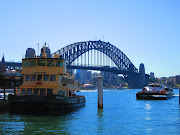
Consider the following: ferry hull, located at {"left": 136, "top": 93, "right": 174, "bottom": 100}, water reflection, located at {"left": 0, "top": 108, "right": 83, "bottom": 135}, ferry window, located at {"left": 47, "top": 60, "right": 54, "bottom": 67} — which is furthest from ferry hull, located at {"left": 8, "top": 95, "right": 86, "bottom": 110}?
ferry hull, located at {"left": 136, "top": 93, "right": 174, "bottom": 100}

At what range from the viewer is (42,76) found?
1245 inches

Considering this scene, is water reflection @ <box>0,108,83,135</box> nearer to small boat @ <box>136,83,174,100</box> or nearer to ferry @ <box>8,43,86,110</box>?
ferry @ <box>8,43,86,110</box>

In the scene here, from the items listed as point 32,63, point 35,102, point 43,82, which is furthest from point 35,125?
point 32,63

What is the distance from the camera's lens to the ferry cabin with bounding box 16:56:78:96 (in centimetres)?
3129

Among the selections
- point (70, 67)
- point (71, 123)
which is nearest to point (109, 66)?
point (70, 67)

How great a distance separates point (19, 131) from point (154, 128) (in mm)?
11107

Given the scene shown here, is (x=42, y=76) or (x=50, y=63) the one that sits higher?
(x=50, y=63)

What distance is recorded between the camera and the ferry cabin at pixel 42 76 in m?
31.3

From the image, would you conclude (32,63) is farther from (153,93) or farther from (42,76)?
(153,93)

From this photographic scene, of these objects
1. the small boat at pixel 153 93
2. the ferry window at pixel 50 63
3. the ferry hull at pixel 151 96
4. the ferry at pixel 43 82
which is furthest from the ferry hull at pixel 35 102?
the ferry hull at pixel 151 96

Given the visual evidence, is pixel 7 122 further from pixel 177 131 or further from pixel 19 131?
pixel 177 131

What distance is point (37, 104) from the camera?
29.0 meters

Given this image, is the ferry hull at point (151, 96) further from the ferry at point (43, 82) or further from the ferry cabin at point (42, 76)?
the ferry cabin at point (42, 76)

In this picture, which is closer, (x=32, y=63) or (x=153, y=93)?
(x=32, y=63)
